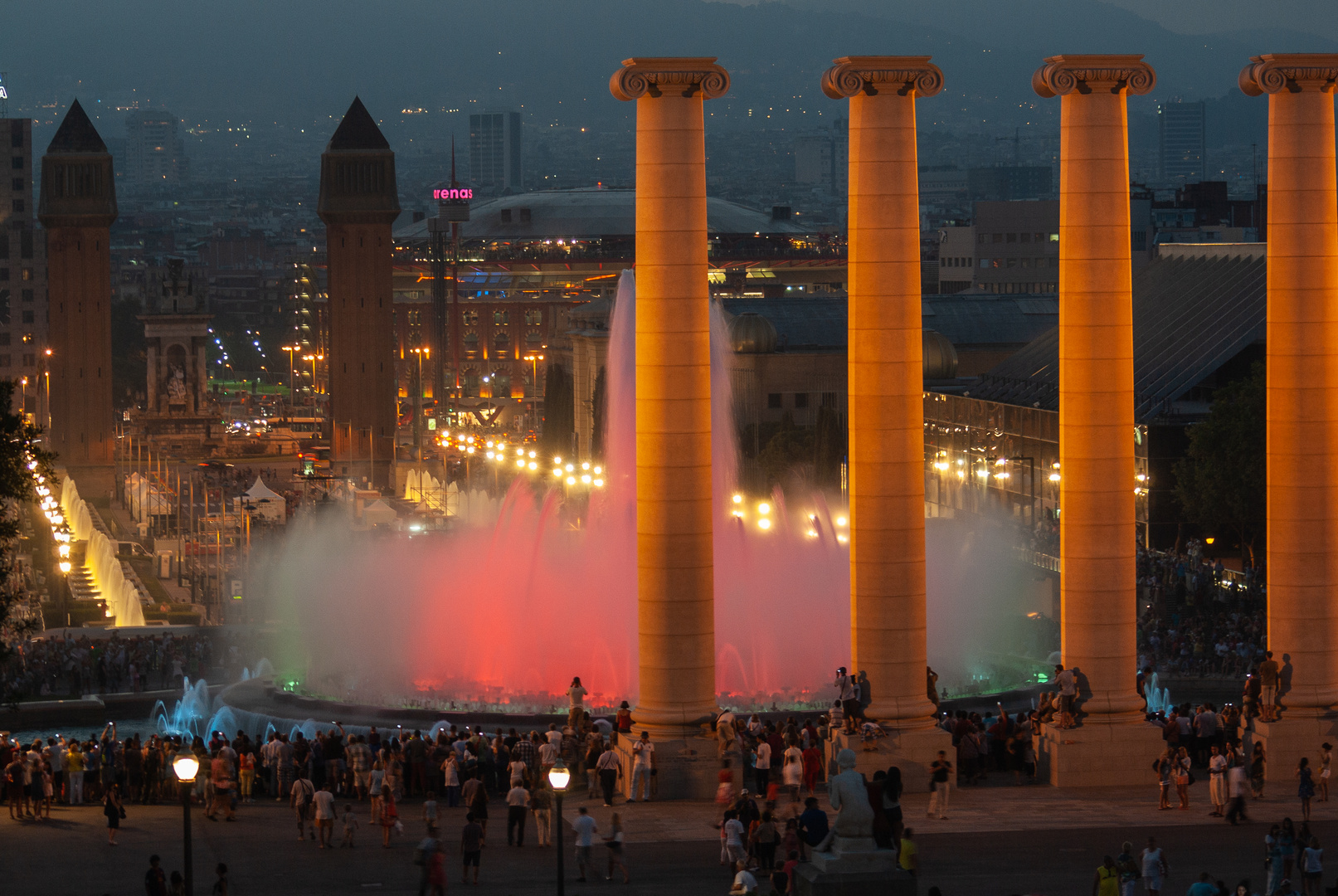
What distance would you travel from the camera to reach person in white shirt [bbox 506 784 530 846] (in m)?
27.8

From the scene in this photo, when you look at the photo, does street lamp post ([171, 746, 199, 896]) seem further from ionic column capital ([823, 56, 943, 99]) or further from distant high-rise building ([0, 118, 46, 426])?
distant high-rise building ([0, 118, 46, 426])

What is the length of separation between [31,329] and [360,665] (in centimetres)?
15067

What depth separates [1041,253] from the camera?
602ft

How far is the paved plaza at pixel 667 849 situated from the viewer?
25.2m

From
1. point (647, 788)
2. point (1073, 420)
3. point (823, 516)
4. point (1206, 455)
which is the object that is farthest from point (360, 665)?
point (1206, 455)

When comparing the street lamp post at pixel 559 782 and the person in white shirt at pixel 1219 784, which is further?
the person in white shirt at pixel 1219 784

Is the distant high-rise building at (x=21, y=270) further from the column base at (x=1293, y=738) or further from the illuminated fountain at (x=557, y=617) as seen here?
the column base at (x=1293, y=738)

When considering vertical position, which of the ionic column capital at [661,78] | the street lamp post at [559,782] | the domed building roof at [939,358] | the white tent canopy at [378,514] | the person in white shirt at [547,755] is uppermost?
the domed building roof at [939,358]

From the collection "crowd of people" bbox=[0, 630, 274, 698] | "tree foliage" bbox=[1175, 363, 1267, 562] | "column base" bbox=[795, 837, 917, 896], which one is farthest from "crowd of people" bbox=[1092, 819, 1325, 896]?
"tree foliage" bbox=[1175, 363, 1267, 562]

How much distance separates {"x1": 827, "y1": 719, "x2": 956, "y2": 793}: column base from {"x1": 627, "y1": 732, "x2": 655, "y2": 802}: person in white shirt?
2310 millimetres

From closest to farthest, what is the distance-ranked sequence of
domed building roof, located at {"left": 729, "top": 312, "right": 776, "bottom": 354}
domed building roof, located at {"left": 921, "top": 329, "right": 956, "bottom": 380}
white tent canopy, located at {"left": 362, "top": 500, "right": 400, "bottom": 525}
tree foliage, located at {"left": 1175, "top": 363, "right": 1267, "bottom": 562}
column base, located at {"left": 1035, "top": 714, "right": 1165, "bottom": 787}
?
1. column base, located at {"left": 1035, "top": 714, "right": 1165, "bottom": 787}
2. tree foliage, located at {"left": 1175, "top": 363, "right": 1267, "bottom": 562}
3. domed building roof, located at {"left": 921, "top": 329, "right": 956, "bottom": 380}
4. white tent canopy, located at {"left": 362, "top": 500, "right": 400, "bottom": 525}
5. domed building roof, located at {"left": 729, "top": 312, "right": 776, "bottom": 354}

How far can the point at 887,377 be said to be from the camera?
28.9 metres

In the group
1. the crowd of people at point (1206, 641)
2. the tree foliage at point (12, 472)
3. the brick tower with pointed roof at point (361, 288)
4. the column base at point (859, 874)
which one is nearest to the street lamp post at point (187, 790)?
the column base at point (859, 874)

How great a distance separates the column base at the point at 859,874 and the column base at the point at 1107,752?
873cm
